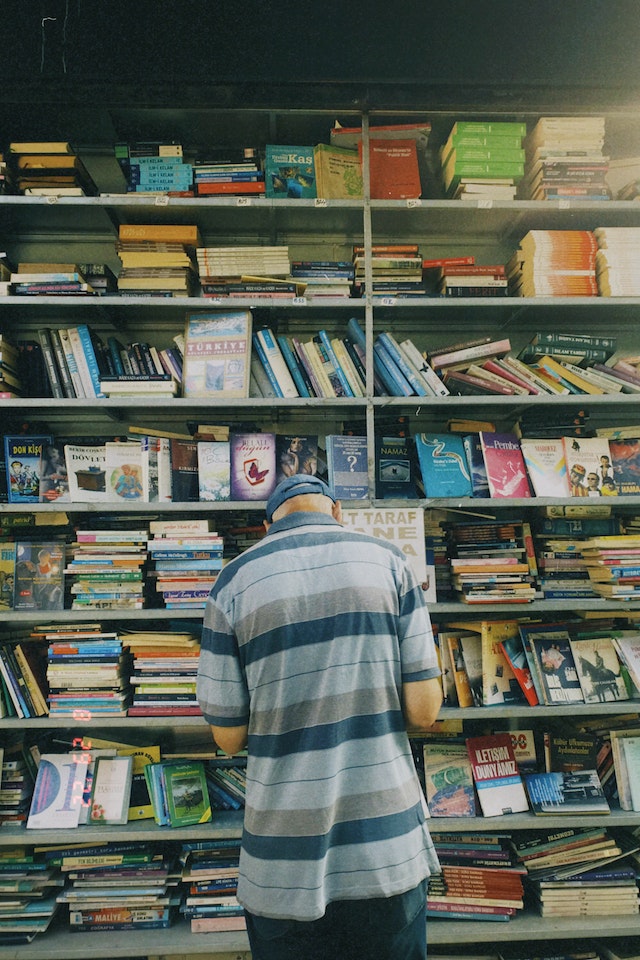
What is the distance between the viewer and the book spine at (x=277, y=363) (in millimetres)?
2461

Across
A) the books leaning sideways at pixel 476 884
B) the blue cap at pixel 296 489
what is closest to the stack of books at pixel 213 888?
the books leaning sideways at pixel 476 884

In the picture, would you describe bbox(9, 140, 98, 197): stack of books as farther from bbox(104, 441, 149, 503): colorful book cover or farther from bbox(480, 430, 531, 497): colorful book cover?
bbox(480, 430, 531, 497): colorful book cover

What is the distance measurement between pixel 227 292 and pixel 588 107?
5.53 feet

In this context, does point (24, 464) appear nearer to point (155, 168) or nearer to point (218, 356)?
point (218, 356)

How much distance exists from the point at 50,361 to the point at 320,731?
190 centimetres

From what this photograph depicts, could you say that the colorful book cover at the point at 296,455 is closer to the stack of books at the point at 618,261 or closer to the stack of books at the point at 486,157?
the stack of books at the point at 486,157

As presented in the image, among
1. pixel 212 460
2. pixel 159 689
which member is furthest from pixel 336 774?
pixel 212 460

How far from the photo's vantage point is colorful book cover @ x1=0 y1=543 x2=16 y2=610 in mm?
2426

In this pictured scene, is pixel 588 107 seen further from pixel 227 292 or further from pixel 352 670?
pixel 352 670

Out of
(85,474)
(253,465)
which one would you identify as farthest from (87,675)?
(253,465)

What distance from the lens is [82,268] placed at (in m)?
2.48

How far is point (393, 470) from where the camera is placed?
250cm

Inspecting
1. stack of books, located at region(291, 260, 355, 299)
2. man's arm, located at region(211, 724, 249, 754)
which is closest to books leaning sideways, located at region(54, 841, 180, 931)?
man's arm, located at region(211, 724, 249, 754)

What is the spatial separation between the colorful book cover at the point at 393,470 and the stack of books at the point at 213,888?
4.94 ft
